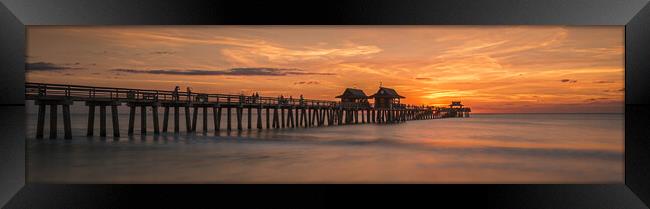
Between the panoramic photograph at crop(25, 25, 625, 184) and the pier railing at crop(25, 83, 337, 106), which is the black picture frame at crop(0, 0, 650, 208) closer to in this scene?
the panoramic photograph at crop(25, 25, 625, 184)

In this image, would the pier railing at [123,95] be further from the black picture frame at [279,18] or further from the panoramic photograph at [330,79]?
the black picture frame at [279,18]

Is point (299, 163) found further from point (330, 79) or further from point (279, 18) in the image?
point (279, 18)

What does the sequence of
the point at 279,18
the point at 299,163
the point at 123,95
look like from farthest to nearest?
the point at 123,95, the point at 299,163, the point at 279,18

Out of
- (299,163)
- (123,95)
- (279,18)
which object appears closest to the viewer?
(279,18)

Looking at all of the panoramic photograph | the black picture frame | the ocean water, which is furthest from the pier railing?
the black picture frame

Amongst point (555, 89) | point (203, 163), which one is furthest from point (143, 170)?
point (555, 89)

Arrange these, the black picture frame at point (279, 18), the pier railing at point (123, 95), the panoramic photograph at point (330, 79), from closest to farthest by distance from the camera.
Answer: the black picture frame at point (279, 18), the panoramic photograph at point (330, 79), the pier railing at point (123, 95)

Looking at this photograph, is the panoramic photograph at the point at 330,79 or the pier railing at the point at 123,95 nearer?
the panoramic photograph at the point at 330,79

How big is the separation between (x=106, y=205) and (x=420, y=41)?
5624 millimetres

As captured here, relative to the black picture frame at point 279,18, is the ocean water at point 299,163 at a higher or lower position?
lower

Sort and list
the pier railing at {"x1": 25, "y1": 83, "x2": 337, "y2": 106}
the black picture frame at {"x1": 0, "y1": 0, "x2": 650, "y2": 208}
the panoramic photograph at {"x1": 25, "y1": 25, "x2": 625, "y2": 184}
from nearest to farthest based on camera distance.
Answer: the black picture frame at {"x1": 0, "y1": 0, "x2": 650, "y2": 208}, the panoramic photograph at {"x1": 25, "y1": 25, "x2": 625, "y2": 184}, the pier railing at {"x1": 25, "y1": 83, "x2": 337, "y2": 106}

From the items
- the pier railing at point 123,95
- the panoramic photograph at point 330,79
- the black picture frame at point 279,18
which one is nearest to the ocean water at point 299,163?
the panoramic photograph at point 330,79

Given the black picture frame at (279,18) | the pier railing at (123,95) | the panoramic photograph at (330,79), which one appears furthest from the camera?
the pier railing at (123,95)

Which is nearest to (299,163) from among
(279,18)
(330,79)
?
(330,79)
